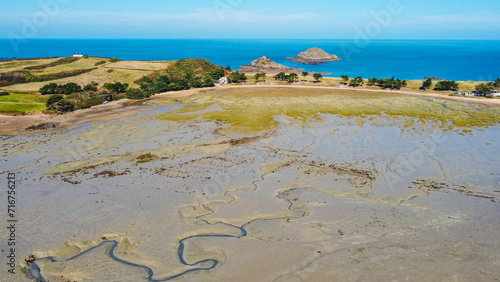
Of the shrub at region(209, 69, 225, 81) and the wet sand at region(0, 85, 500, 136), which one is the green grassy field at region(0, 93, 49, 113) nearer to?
the wet sand at region(0, 85, 500, 136)

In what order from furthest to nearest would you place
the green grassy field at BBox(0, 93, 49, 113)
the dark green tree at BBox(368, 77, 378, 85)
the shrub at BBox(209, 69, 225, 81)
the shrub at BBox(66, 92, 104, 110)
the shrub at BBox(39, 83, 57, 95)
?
1. the shrub at BBox(209, 69, 225, 81)
2. the dark green tree at BBox(368, 77, 378, 85)
3. the shrub at BBox(39, 83, 57, 95)
4. the shrub at BBox(66, 92, 104, 110)
5. the green grassy field at BBox(0, 93, 49, 113)

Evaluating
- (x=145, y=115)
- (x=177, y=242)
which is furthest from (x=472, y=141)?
(x=145, y=115)

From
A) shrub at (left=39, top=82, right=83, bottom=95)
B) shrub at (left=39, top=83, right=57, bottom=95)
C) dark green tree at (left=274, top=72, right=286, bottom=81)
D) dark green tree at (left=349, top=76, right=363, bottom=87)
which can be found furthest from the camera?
dark green tree at (left=274, top=72, right=286, bottom=81)

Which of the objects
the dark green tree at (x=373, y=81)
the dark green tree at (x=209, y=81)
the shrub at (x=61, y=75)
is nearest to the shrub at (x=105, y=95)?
the shrub at (x=61, y=75)

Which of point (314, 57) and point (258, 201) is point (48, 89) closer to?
point (258, 201)

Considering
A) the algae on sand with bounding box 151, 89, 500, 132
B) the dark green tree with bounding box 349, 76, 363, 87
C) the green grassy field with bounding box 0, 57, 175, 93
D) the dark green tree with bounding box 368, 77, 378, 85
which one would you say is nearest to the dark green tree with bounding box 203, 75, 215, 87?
Answer: the algae on sand with bounding box 151, 89, 500, 132

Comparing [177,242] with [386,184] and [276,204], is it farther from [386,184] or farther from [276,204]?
[386,184]

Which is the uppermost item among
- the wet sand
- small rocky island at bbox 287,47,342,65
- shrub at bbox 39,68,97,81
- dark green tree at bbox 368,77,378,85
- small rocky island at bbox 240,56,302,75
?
small rocky island at bbox 287,47,342,65
